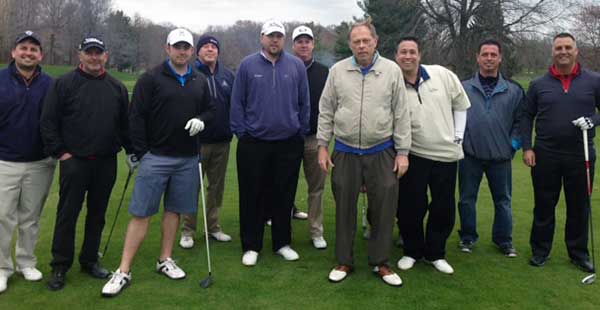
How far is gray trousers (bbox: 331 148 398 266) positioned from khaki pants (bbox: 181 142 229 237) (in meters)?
1.47

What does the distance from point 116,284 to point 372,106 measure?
248cm

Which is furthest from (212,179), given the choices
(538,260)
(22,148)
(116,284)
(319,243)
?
(538,260)

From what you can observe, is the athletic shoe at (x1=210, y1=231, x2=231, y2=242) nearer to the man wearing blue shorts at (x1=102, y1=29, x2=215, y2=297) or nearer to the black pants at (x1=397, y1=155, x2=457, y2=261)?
the man wearing blue shorts at (x1=102, y1=29, x2=215, y2=297)

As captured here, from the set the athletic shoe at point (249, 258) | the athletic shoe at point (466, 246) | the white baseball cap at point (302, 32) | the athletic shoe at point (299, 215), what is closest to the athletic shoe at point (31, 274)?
the athletic shoe at point (249, 258)

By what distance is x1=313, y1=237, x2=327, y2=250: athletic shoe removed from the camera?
16.7 feet

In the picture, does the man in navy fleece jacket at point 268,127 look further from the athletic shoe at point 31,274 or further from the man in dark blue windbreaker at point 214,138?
the athletic shoe at point 31,274

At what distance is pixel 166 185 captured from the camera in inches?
163

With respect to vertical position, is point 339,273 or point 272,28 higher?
point 272,28

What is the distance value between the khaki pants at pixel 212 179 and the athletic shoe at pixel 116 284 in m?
1.20

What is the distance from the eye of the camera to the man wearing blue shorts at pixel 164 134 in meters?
3.94

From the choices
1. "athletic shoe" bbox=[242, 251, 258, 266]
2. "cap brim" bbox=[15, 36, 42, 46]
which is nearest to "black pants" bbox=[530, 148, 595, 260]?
"athletic shoe" bbox=[242, 251, 258, 266]

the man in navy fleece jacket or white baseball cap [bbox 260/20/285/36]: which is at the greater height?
white baseball cap [bbox 260/20/285/36]

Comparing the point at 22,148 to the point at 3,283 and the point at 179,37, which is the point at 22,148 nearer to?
the point at 3,283

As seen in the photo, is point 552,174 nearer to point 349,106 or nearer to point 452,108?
point 452,108
